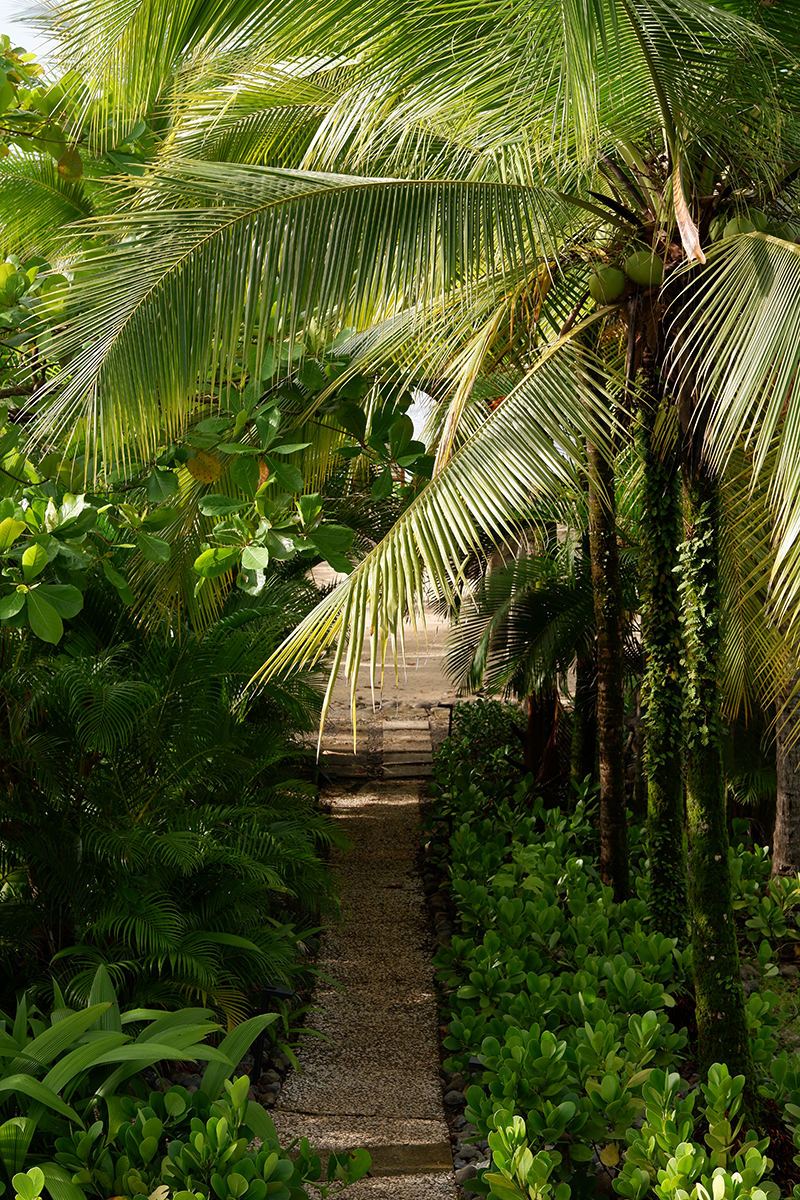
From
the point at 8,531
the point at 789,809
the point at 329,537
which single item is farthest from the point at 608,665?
the point at 8,531

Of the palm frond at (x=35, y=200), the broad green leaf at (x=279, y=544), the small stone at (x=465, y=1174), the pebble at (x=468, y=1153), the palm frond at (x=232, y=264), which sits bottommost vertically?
the pebble at (x=468, y=1153)

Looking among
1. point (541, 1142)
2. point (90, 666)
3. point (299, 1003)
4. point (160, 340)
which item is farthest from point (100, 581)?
point (541, 1142)

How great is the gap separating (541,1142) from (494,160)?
3.07m

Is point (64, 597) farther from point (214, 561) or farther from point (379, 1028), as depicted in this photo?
point (379, 1028)

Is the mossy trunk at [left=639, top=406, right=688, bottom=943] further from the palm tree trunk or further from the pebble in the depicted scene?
the pebble

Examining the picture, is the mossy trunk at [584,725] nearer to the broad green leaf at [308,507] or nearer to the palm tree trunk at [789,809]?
the palm tree trunk at [789,809]

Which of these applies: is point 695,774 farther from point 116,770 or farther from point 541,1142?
point 116,770

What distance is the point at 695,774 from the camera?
3770 millimetres

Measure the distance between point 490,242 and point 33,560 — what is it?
61.5 inches

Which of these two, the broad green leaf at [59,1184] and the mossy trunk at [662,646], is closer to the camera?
the broad green leaf at [59,1184]

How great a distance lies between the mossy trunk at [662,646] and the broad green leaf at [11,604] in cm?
253

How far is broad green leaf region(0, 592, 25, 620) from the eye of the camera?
2.34 metres

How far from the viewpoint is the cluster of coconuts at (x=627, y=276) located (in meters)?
3.68

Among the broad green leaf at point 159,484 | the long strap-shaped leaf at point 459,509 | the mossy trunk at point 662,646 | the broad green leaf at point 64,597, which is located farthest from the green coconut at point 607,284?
the broad green leaf at point 64,597
